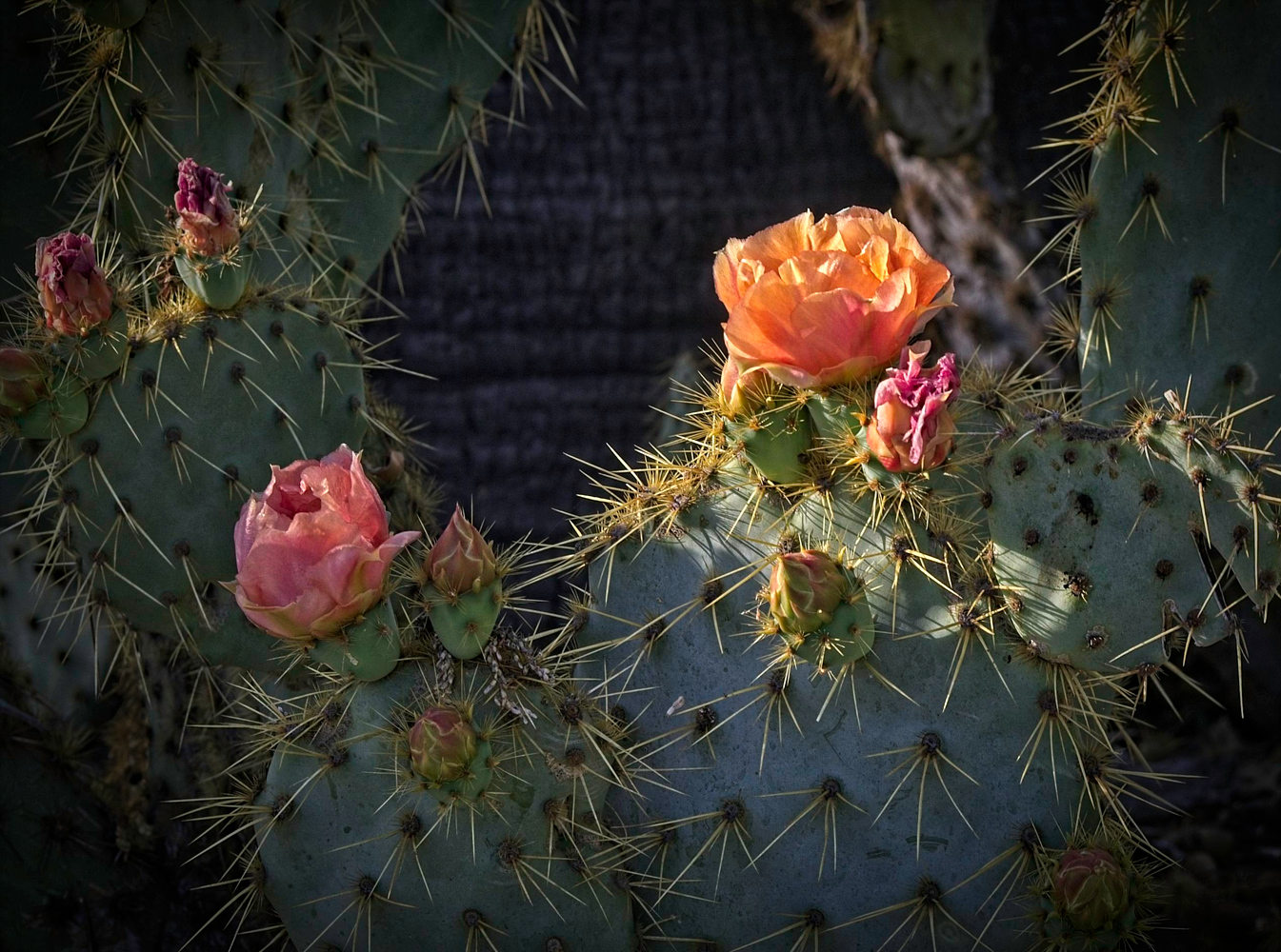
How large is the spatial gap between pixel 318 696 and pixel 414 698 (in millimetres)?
133

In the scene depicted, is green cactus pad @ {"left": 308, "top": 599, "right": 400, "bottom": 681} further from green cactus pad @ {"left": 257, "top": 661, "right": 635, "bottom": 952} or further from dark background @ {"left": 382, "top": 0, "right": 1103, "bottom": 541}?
dark background @ {"left": 382, "top": 0, "right": 1103, "bottom": 541}

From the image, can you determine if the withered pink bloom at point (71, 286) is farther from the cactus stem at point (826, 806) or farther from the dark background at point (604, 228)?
the dark background at point (604, 228)

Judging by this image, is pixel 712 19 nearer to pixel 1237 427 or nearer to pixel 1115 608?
pixel 1237 427

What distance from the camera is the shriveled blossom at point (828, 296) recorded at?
3.23 ft

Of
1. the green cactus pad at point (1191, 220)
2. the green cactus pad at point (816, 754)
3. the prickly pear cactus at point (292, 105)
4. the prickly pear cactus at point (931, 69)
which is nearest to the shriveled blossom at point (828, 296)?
the green cactus pad at point (816, 754)

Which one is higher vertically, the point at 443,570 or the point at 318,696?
the point at 443,570

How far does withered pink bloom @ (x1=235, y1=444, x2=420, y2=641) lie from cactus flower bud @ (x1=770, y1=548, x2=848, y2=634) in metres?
0.32

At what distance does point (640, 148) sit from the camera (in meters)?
2.92

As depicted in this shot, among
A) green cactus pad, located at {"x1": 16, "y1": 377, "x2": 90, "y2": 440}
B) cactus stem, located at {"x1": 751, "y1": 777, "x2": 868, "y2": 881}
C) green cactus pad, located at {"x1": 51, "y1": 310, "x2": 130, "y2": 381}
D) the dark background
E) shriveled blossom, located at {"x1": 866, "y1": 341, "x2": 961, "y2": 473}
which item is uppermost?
shriveled blossom, located at {"x1": 866, "y1": 341, "x2": 961, "y2": 473}

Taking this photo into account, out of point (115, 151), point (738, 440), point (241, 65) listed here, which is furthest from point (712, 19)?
point (738, 440)

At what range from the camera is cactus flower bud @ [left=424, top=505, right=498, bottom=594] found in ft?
3.38

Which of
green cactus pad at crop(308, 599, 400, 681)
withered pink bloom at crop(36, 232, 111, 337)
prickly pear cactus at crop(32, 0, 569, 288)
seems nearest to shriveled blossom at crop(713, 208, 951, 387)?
green cactus pad at crop(308, 599, 400, 681)

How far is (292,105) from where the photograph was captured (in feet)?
5.20

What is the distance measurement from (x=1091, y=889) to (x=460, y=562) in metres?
0.61
